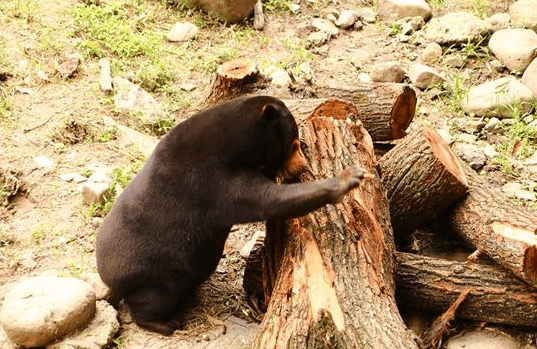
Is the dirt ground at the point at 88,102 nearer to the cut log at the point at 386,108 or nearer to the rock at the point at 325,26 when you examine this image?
the rock at the point at 325,26

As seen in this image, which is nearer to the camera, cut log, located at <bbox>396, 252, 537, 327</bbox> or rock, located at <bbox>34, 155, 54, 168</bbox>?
cut log, located at <bbox>396, 252, 537, 327</bbox>

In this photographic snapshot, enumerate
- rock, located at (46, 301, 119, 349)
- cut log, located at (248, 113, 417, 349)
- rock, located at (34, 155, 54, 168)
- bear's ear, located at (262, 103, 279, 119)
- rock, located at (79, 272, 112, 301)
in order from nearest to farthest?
cut log, located at (248, 113, 417, 349) → bear's ear, located at (262, 103, 279, 119) → rock, located at (46, 301, 119, 349) → rock, located at (79, 272, 112, 301) → rock, located at (34, 155, 54, 168)

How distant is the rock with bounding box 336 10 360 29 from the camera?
8930mm

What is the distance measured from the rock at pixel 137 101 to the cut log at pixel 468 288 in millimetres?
3088

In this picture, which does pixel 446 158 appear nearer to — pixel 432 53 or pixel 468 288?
pixel 468 288

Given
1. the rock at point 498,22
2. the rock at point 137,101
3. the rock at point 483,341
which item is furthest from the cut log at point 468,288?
the rock at point 498,22

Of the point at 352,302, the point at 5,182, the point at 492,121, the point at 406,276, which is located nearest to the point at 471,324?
the point at 406,276

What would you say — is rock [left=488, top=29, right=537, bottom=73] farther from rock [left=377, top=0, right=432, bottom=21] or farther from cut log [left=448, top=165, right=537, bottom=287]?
cut log [left=448, top=165, right=537, bottom=287]

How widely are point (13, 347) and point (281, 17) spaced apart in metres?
5.90

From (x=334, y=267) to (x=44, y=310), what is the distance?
181 centimetres

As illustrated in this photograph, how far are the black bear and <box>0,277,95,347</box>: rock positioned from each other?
10.4 inches

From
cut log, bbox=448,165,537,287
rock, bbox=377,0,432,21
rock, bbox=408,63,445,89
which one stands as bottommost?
cut log, bbox=448,165,537,287

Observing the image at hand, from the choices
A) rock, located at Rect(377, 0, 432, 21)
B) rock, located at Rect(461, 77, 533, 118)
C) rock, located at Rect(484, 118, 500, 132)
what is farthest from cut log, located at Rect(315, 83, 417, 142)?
rock, located at Rect(377, 0, 432, 21)

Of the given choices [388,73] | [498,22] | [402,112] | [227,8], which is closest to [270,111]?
[402,112]
